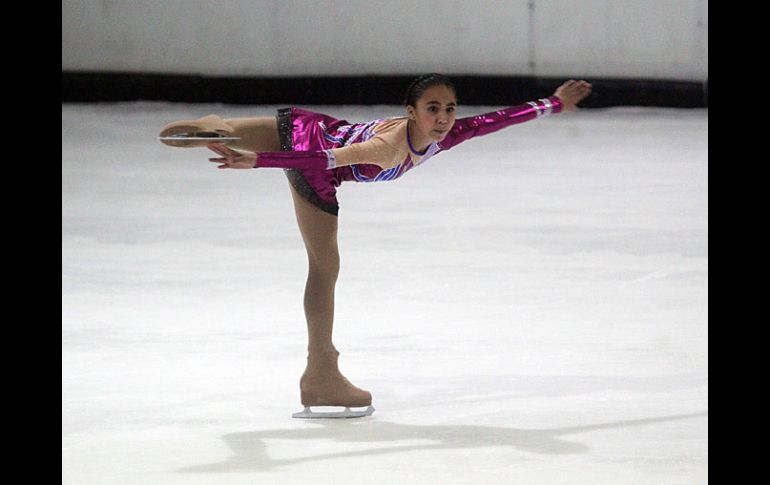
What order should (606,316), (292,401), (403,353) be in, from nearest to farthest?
(292,401) < (403,353) < (606,316)

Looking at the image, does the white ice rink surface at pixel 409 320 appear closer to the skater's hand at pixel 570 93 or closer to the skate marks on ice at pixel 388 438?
the skate marks on ice at pixel 388 438

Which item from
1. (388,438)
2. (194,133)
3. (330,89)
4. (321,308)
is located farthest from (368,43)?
(388,438)

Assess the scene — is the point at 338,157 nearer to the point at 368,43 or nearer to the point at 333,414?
the point at 333,414

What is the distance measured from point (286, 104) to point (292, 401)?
694 cm

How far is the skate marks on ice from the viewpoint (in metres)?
3.55

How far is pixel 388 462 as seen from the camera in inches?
138

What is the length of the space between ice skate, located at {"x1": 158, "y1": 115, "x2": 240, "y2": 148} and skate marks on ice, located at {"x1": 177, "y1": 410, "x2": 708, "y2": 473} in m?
0.81

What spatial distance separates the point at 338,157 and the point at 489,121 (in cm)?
55

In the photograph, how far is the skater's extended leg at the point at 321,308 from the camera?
13.3 ft

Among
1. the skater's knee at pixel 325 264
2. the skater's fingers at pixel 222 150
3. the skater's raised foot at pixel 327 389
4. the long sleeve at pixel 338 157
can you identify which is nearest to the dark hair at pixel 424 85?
the long sleeve at pixel 338 157

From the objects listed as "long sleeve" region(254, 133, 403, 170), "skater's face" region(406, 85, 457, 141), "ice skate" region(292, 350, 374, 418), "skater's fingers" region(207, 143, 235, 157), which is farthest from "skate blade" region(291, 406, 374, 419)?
"skater's fingers" region(207, 143, 235, 157)

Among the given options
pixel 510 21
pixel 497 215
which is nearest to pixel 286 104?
pixel 510 21

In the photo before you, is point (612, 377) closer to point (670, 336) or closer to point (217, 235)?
point (670, 336)
